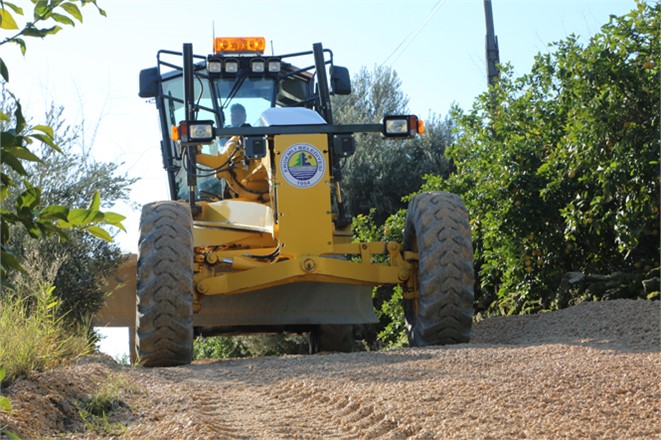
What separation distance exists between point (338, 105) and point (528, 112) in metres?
10.3

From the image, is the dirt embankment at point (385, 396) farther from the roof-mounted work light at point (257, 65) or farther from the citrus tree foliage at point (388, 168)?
the citrus tree foliage at point (388, 168)

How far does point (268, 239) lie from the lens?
28.6ft

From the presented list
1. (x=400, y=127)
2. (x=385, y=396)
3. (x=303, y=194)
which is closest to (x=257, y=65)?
(x=400, y=127)

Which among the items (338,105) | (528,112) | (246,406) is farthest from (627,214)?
(338,105)

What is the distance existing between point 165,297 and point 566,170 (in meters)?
4.50

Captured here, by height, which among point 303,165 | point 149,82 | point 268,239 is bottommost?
point 268,239

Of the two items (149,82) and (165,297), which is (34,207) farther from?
(149,82)

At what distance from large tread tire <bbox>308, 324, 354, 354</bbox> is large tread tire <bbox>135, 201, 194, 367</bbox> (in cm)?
243

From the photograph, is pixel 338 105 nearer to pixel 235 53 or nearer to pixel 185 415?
pixel 235 53

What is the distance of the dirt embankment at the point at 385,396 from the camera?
4.19 metres

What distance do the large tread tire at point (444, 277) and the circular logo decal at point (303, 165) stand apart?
947 mm

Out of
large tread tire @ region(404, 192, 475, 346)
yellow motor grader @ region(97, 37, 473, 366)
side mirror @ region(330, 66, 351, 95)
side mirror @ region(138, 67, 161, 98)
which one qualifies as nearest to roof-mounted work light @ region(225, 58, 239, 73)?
yellow motor grader @ region(97, 37, 473, 366)

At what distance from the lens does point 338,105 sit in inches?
838

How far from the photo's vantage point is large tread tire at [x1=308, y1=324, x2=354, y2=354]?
9773 millimetres
